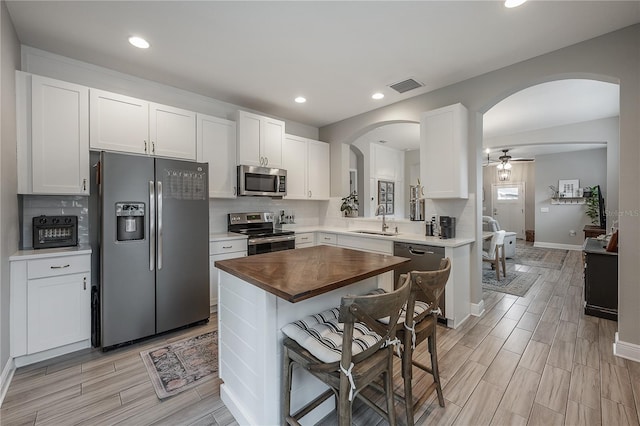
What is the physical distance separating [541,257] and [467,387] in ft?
20.3

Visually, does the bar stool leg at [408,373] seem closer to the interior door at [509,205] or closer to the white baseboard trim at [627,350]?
the white baseboard trim at [627,350]

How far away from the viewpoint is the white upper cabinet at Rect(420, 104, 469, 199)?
312 centimetres

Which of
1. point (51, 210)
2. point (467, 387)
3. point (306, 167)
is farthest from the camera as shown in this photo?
point (306, 167)

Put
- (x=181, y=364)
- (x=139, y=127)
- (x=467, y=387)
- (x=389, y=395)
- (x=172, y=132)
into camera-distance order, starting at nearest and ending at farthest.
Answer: (x=389, y=395) < (x=467, y=387) < (x=181, y=364) < (x=139, y=127) < (x=172, y=132)

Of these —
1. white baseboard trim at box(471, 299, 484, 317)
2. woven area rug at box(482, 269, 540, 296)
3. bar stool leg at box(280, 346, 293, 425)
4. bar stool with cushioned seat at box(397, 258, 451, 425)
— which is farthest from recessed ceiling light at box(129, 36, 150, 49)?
woven area rug at box(482, 269, 540, 296)

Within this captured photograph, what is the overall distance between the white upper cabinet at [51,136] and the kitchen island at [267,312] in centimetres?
199

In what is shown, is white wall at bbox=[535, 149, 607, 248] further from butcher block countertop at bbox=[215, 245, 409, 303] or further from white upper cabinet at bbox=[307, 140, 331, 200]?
butcher block countertop at bbox=[215, 245, 409, 303]

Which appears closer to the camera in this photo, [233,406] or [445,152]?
[233,406]

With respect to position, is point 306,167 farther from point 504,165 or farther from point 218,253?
point 504,165

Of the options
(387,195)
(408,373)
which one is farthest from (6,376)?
(387,195)

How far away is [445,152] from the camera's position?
322cm

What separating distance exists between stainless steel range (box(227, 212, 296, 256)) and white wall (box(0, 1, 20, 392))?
205cm

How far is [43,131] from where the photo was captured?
2436 millimetres

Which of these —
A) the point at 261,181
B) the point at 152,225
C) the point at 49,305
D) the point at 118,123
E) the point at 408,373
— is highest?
the point at 118,123
